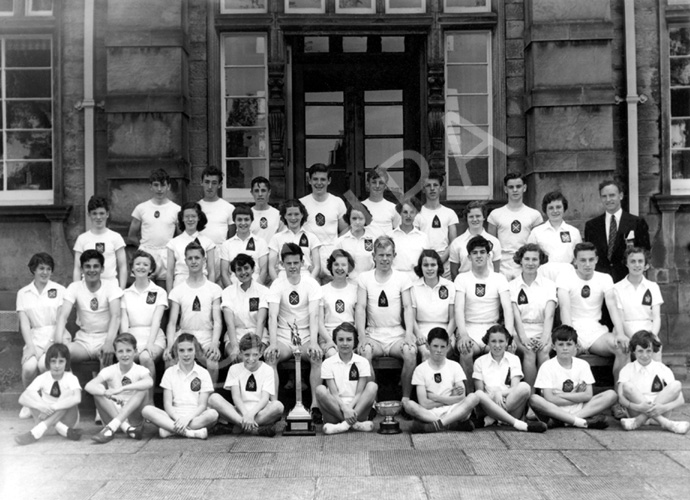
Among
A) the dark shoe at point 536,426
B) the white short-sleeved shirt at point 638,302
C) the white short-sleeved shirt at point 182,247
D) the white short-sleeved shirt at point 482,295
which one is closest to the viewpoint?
the dark shoe at point 536,426

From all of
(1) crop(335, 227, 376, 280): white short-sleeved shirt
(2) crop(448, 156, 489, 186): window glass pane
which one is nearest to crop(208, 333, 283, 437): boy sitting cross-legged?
(1) crop(335, 227, 376, 280): white short-sleeved shirt

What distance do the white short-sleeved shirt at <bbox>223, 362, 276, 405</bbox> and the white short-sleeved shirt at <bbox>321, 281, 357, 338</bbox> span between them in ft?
2.96

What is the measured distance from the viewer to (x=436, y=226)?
9.05 m

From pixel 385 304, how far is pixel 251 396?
1.55 meters

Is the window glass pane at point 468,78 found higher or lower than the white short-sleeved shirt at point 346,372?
higher

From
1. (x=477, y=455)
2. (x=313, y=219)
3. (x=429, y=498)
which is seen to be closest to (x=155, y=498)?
(x=429, y=498)

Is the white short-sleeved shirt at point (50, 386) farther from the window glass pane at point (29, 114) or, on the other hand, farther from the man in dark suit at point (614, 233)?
the man in dark suit at point (614, 233)

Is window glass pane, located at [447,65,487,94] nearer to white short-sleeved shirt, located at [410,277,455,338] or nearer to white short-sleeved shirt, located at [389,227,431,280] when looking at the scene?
white short-sleeved shirt, located at [389,227,431,280]

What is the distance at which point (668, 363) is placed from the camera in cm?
911

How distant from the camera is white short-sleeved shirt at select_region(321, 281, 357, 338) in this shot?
810 centimetres

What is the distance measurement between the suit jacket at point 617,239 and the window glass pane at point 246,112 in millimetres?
4316

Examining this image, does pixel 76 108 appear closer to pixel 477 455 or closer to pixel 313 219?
pixel 313 219

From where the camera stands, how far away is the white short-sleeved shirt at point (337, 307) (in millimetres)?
8102

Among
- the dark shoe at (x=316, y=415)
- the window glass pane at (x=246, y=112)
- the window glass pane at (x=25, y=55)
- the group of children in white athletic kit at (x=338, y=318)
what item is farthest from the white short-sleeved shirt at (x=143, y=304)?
the window glass pane at (x=25, y=55)
